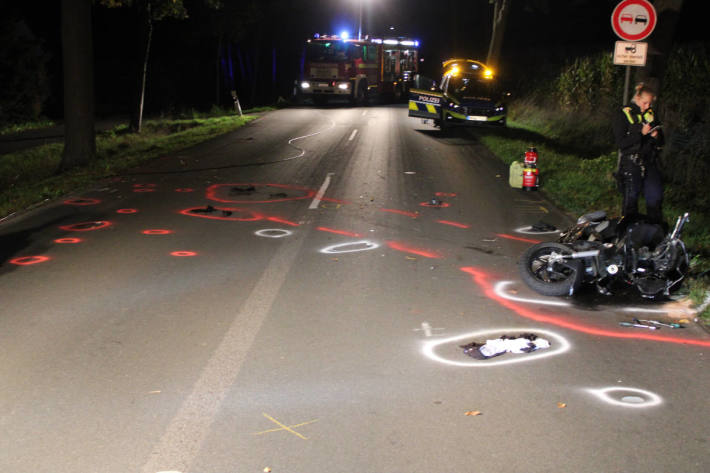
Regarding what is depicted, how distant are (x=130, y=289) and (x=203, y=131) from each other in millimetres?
17507

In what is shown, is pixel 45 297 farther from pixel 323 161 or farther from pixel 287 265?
pixel 323 161

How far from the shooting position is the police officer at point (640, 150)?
25.7ft

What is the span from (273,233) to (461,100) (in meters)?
15.0

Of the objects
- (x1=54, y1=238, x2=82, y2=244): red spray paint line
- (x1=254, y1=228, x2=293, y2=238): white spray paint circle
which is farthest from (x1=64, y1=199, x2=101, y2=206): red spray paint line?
(x1=254, y1=228, x2=293, y2=238): white spray paint circle

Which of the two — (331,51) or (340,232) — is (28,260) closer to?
(340,232)

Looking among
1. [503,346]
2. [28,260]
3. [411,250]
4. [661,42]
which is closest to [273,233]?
[411,250]

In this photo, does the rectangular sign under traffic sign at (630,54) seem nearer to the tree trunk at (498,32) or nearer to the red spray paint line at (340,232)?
the red spray paint line at (340,232)

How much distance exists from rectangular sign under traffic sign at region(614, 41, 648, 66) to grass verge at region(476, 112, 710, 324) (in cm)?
210

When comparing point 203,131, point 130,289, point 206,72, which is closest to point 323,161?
point 203,131

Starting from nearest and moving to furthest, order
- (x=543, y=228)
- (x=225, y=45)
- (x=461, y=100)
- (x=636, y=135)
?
1. (x=636, y=135)
2. (x=543, y=228)
3. (x=461, y=100)
4. (x=225, y=45)

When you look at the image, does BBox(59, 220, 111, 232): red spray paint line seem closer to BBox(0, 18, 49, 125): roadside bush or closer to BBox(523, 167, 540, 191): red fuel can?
BBox(523, 167, 540, 191): red fuel can

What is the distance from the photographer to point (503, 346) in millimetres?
5406

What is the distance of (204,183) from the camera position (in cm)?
1355

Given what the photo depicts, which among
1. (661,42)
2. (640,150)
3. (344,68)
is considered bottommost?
(640,150)
